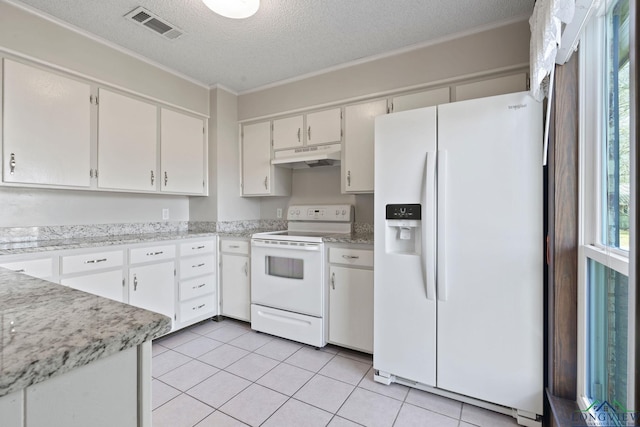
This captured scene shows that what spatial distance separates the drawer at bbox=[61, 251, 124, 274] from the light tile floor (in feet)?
2.67

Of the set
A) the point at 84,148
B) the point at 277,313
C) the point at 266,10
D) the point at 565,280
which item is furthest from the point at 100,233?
the point at 565,280

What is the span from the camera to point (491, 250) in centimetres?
171

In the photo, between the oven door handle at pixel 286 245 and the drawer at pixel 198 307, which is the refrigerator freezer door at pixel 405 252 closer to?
the oven door handle at pixel 286 245

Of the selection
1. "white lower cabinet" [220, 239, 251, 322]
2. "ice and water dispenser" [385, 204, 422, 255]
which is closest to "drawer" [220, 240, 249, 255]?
"white lower cabinet" [220, 239, 251, 322]

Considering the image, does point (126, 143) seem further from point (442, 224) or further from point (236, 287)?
point (442, 224)

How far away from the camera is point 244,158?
137 inches

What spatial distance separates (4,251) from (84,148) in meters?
0.93

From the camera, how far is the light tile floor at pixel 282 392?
5.57 ft

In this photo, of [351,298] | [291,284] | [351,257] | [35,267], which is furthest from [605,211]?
[35,267]

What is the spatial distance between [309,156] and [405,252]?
138 centimetres

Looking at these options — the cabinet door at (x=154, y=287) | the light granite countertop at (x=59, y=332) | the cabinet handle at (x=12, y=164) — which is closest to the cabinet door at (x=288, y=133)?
the cabinet door at (x=154, y=287)

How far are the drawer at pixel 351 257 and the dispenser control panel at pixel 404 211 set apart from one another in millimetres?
458

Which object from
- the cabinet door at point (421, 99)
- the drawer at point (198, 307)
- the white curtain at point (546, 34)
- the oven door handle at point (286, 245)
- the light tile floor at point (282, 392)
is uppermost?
the cabinet door at point (421, 99)

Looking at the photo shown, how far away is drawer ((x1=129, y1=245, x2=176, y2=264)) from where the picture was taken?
244cm
